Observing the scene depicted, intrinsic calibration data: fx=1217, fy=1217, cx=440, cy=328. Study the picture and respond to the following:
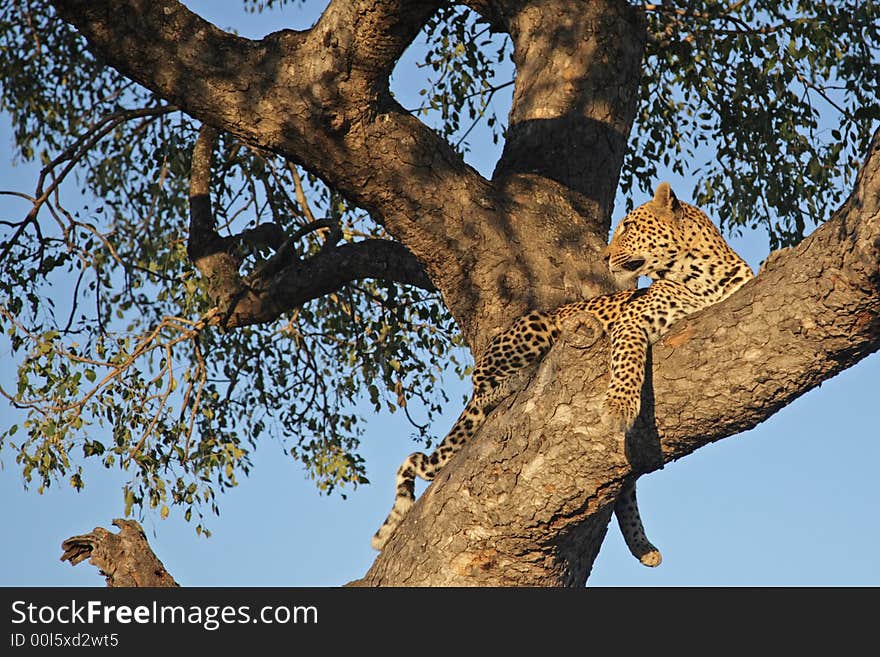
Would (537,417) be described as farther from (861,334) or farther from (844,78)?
(844,78)

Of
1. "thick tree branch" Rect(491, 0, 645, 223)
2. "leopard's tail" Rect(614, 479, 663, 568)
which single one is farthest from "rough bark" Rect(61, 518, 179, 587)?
"thick tree branch" Rect(491, 0, 645, 223)

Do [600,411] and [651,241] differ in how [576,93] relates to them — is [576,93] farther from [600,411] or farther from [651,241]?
[600,411]

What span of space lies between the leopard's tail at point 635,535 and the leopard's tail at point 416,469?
111 cm

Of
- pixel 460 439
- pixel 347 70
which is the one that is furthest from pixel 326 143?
pixel 460 439

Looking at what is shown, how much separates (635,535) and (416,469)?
1478mm

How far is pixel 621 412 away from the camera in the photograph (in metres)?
5.59

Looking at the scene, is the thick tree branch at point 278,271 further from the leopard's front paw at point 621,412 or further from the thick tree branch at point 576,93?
the leopard's front paw at point 621,412

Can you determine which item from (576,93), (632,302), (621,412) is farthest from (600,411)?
(576,93)

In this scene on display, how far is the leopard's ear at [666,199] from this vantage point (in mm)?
7641

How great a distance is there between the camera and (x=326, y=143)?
22.5 feet

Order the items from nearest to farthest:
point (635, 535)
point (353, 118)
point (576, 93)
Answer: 1. point (353, 118)
2. point (635, 535)
3. point (576, 93)

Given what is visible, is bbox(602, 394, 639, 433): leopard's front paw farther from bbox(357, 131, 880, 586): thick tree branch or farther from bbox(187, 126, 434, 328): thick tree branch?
bbox(187, 126, 434, 328): thick tree branch

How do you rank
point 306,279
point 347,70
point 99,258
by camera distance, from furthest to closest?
point 99,258
point 306,279
point 347,70

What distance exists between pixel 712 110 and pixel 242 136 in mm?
5023
